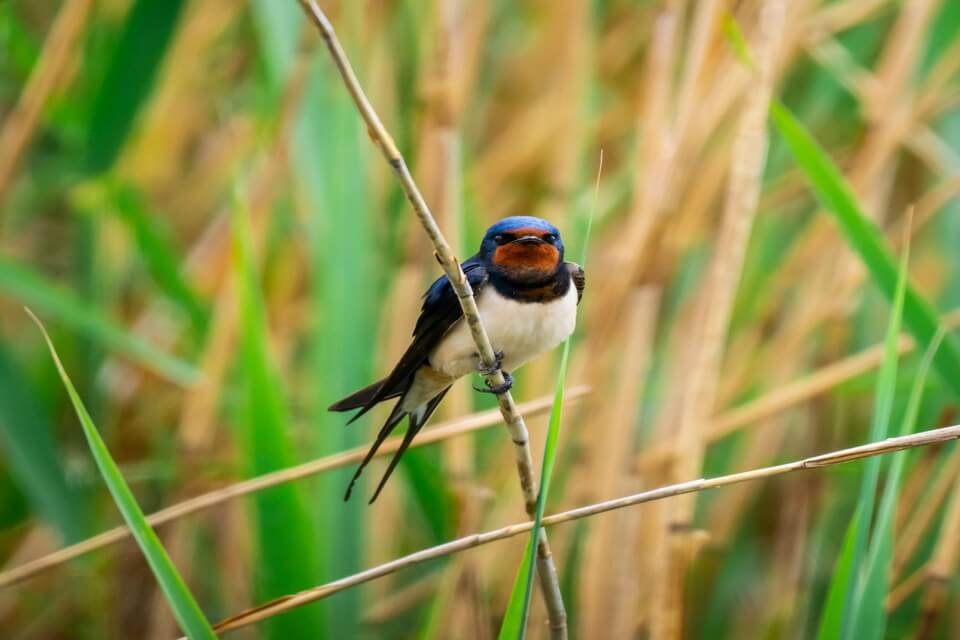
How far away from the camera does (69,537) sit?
1698 mm

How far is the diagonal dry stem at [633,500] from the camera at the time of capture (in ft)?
3.11

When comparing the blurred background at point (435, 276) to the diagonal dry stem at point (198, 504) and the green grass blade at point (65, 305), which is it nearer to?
the green grass blade at point (65, 305)

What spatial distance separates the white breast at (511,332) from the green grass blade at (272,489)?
0.25 m

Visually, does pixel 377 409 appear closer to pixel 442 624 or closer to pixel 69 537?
pixel 442 624

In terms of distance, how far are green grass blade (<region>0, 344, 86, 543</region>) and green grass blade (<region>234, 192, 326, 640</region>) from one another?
39 centimetres

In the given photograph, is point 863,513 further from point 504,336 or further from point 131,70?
point 131,70

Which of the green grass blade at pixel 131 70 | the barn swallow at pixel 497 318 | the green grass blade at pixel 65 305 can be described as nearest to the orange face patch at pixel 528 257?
the barn swallow at pixel 497 318

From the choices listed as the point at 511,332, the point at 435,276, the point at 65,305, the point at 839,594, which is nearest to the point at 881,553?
the point at 839,594

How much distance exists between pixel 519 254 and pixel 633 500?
42 centimetres

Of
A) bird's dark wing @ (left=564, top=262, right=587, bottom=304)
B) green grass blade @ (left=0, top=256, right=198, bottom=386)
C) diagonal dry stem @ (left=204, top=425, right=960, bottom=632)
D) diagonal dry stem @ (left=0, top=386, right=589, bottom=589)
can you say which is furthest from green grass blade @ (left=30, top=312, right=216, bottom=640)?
green grass blade @ (left=0, top=256, right=198, bottom=386)

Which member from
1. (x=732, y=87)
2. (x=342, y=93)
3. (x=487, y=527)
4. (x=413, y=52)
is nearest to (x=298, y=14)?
(x=342, y=93)

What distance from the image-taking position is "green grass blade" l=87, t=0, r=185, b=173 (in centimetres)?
151

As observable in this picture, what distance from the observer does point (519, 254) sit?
1308 mm

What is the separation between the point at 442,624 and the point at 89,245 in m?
0.87
